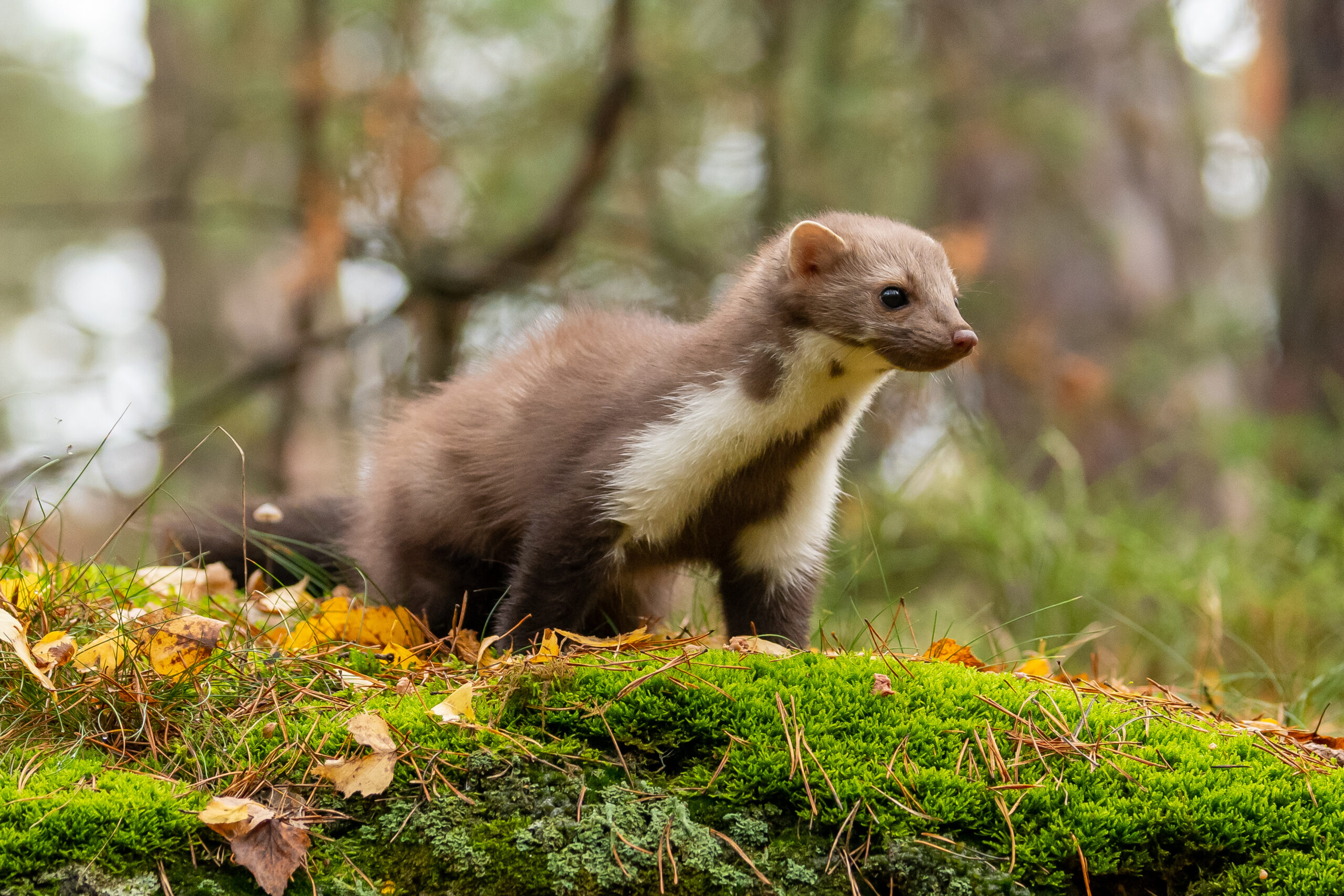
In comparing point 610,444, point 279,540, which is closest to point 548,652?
point 610,444

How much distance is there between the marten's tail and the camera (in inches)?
179

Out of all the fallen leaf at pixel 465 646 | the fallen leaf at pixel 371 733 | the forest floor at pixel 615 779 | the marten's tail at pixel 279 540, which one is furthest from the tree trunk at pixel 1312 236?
the fallen leaf at pixel 371 733

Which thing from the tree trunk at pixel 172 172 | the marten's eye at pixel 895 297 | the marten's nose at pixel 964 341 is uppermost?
the marten's eye at pixel 895 297

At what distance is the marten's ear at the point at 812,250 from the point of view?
350 centimetres

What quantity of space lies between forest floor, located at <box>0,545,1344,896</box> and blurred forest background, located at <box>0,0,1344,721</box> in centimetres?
293

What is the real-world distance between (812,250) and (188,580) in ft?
8.78

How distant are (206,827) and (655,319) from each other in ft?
8.38

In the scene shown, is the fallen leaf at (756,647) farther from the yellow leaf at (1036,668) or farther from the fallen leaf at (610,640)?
the yellow leaf at (1036,668)

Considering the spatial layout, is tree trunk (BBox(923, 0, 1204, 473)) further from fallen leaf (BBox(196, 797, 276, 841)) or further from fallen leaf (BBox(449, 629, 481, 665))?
fallen leaf (BBox(196, 797, 276, 841))

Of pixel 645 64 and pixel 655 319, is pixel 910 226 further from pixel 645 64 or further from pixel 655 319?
pixel 645 64

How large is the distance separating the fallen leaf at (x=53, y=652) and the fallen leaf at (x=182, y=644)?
0.19m

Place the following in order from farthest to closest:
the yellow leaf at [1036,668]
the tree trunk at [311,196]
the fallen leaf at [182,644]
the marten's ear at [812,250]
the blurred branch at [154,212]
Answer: the blurred branch at [154,212], the tree trunk at [311,196], the yellow leaf at [1036,668], the marten's ear at [812,250], the fallen leaf at [182,644]

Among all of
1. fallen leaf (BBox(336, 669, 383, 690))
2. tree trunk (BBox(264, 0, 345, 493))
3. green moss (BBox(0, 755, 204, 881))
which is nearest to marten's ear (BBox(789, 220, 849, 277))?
fallen leaf (BBox(336, 669, 383, 690))

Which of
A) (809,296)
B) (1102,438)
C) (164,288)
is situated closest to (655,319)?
(809,296)
